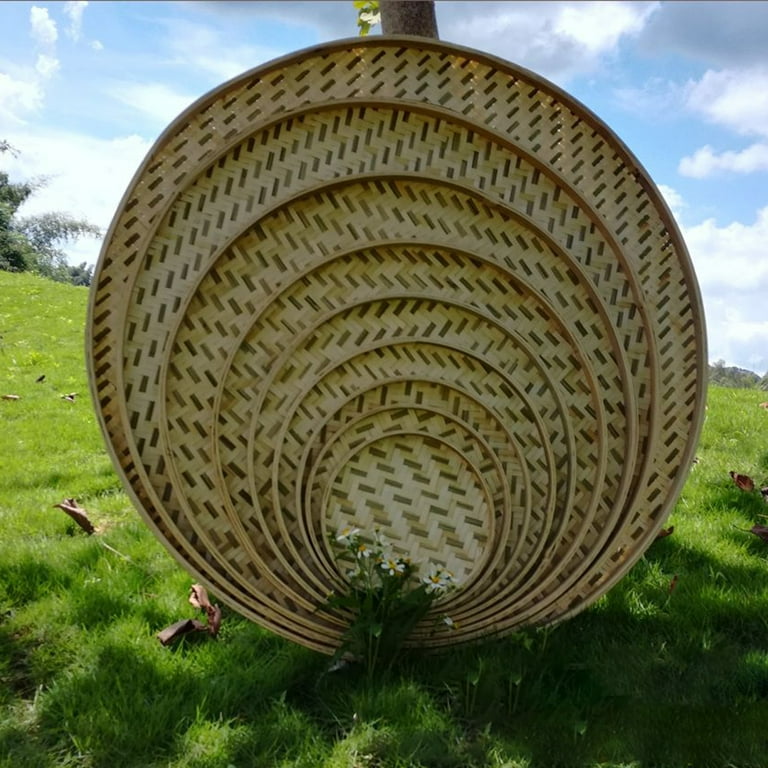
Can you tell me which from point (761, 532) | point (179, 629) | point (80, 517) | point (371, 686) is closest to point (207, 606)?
point (179, 629)

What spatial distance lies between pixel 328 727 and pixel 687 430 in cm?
130

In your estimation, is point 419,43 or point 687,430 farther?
point 687,430

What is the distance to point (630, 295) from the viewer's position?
2.56m

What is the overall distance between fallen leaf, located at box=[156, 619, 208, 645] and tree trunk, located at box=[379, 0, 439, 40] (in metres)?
2.12

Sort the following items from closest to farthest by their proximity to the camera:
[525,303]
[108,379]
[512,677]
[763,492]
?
[512,677] → [108,379] → [525,303] → [763,492]

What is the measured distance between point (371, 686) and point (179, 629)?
628 mm

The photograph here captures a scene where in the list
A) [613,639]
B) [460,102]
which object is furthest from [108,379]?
[613,639]

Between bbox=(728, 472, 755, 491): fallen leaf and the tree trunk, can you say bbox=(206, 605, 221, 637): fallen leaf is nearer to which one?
the tree trunk

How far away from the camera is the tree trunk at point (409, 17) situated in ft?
10.4

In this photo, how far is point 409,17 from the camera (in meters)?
3.18

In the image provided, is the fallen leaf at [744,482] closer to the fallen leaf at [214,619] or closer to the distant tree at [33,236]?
the fallen leaf at [214,619]

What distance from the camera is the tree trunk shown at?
3182mm

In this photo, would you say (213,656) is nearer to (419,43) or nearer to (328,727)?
(328,727)

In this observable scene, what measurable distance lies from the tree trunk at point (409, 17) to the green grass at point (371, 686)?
2046 millimetres
